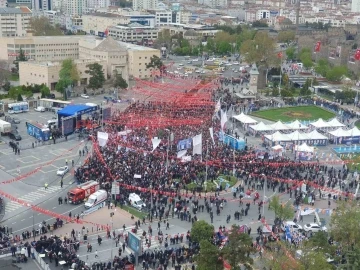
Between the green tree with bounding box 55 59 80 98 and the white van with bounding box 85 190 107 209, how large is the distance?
2754 cm

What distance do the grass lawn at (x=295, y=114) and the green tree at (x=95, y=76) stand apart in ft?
52.1

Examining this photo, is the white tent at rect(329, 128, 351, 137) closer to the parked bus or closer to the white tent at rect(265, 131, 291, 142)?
the white tent at rect(265, 131, 291, 142)

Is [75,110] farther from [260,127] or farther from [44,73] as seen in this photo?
[44,73]

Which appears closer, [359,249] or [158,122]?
[359,249]

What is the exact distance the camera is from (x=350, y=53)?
66750 millimetres

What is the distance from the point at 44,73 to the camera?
5400 centimetres

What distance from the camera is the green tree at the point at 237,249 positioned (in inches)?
695

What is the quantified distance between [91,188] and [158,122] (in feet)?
36.1

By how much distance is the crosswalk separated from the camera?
25.7 metres

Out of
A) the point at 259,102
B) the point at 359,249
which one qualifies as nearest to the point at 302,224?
the point at 359,249

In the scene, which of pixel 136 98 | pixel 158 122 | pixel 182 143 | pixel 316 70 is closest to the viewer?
pixel 182 143

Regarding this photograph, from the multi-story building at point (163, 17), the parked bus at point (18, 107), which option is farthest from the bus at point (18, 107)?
the multi-story building at point (163, 17)

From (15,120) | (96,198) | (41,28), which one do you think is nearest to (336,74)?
(15,120)

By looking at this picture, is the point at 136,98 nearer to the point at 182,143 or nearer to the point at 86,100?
the point at 86,100
